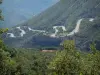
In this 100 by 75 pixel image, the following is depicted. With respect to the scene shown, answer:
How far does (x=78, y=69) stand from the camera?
109 feet

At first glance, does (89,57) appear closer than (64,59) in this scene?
No

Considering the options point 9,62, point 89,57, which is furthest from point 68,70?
point 9,62

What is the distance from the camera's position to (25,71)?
63062 millimetres

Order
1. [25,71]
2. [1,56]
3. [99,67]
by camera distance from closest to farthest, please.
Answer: [1,56], [99,67], [25,71]

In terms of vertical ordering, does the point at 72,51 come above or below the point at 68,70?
above

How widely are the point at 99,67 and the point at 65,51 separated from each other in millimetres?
4406

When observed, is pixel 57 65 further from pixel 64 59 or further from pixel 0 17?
pixel 0 17

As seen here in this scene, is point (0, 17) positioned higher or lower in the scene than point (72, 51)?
higher

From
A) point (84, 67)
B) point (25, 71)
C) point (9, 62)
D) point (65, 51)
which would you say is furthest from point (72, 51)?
point (25, 71)

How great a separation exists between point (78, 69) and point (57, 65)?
3.49m

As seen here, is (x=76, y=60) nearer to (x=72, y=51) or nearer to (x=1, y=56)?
(x=72, y=51)

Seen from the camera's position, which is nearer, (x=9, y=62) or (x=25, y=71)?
(x=9, y=62)

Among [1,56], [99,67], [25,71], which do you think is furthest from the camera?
[25,71]

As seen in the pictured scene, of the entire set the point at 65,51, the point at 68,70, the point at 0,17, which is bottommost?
the point at 68,70
